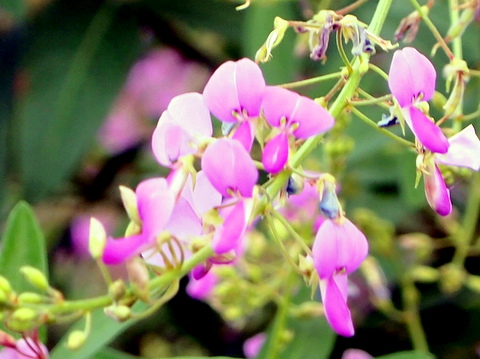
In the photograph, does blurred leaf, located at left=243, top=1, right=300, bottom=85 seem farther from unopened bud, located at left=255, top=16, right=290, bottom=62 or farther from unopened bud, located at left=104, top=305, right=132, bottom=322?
unopened bud, located at left=104, top=305, right=132, bottom=322

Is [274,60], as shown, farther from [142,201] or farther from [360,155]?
[142,201]

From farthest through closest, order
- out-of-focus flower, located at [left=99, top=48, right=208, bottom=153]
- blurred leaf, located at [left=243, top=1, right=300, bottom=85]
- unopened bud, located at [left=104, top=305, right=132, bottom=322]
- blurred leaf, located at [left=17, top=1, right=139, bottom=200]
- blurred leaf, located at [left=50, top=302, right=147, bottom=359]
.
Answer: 1. out-of-focus flower, located at [left=99, top=48, right=208, bottom=153]
2. blurred leaf, located at [left=17, top=1, right=139, bottom=200]
3. blurred leaf, located at [left=243, top=1, right=300, bottom=85]
4. blurred leaf, located at [left=50, top=302, right=147, bottom=359]
5. unopened bud, located at [left=104, top=305, right=132, bottom=322]

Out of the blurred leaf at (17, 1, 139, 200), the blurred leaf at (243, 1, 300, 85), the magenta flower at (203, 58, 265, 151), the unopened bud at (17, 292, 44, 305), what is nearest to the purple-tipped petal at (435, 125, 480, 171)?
the magenta flower at (203, 58, 265, 151)

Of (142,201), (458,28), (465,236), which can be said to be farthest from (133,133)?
(142,201)

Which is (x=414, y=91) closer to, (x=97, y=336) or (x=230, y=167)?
(x=230, y=167)

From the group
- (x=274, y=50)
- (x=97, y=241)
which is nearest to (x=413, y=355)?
(x=97, y=241)

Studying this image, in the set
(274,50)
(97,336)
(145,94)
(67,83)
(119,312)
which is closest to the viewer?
(119,312)
